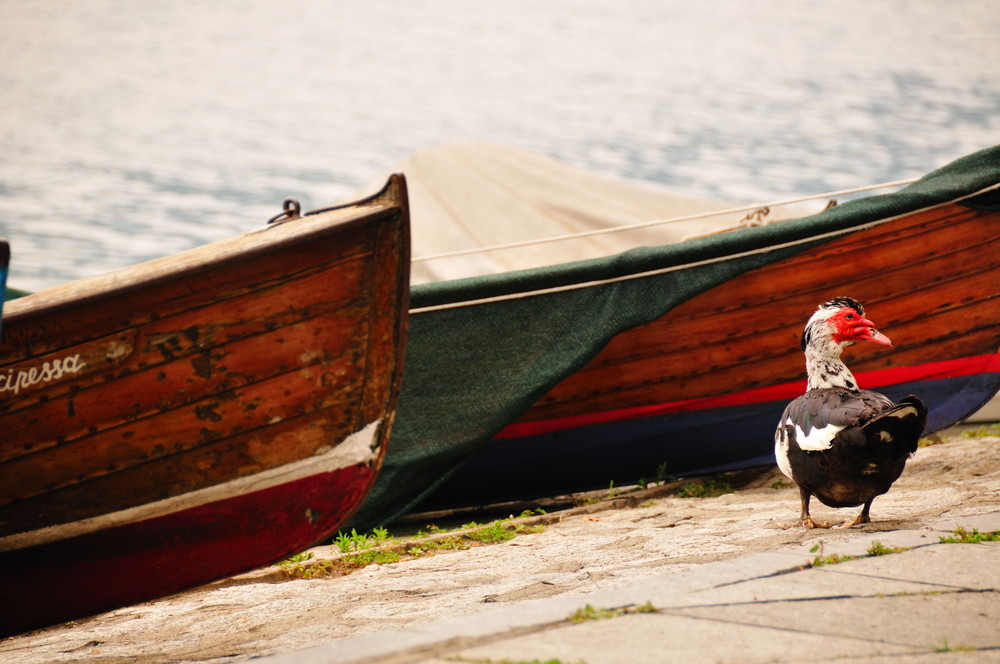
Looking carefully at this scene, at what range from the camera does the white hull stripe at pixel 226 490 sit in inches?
154

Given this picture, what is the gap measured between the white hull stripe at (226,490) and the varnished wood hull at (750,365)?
1.52m

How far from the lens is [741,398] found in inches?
215

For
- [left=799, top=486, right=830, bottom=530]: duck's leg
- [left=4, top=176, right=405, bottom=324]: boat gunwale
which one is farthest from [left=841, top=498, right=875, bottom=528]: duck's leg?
[left=4, top=176, right=405, bottom=324]: boat gunwale

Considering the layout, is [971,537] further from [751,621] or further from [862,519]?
[751,621]

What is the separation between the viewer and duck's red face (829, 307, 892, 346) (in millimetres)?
3893

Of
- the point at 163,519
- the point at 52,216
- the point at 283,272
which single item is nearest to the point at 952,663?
the point at 283,272

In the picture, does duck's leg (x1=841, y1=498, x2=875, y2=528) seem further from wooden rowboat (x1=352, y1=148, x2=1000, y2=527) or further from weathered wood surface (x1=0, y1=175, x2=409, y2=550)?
weathered wood surface (x1=0, y1=175, x2=409, y2=550)

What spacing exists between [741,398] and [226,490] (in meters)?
2.95

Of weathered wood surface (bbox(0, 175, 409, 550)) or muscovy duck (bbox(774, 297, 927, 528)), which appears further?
weathered wood surface (bbox(0, 175, 409, 550))

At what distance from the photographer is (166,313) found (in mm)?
3818

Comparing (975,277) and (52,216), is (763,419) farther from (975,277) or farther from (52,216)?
(52,216)

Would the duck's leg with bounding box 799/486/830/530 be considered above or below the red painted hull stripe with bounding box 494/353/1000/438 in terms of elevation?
below

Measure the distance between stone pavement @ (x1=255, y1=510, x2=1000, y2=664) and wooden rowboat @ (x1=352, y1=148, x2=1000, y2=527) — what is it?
226cm

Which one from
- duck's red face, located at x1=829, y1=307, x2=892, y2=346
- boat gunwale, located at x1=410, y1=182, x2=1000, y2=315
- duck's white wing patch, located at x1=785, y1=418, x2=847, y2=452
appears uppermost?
boat gunwale, located at x1=410, y1=182, x2=1000, y2=315
